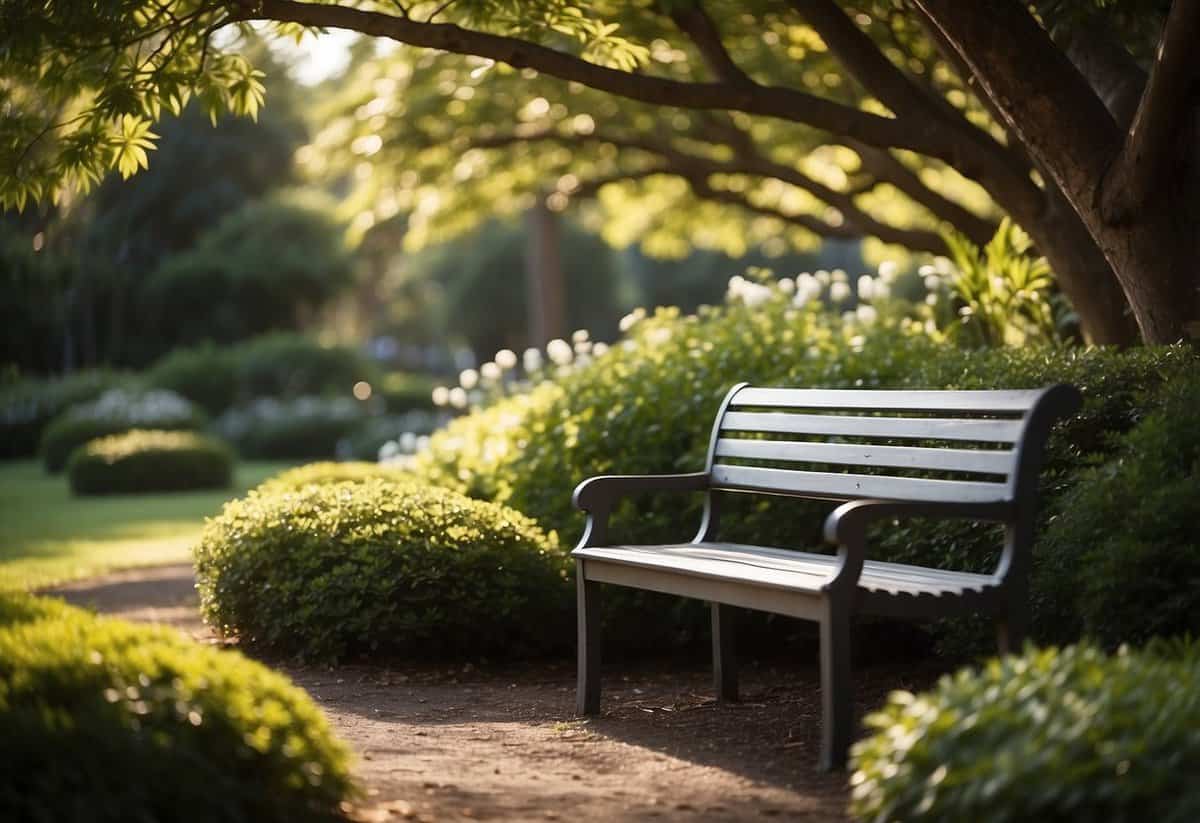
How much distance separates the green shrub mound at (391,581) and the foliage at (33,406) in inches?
781

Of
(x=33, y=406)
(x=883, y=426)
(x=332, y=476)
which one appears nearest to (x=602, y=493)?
(x=883, y=426)

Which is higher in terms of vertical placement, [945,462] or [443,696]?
[945,462]

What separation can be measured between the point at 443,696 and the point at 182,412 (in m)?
17.9

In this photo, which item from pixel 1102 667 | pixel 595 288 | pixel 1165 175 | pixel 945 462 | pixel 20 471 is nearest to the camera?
pixel 1102 667

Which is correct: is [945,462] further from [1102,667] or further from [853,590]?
[1102,667]

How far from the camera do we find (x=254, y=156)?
38.5 m

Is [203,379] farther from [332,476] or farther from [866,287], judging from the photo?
[866,287]

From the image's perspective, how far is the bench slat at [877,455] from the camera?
445cm

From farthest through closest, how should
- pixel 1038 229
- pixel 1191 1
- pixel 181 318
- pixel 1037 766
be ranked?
pixel 181 318, pixel 1038 229, pixel 1191 1, pixel 1037 766

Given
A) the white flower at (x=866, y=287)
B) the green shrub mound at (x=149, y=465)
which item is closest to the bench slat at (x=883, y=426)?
the white flower at (x=866, y=287)

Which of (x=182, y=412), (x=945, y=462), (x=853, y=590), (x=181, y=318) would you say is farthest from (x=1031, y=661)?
(x=181, y=318)

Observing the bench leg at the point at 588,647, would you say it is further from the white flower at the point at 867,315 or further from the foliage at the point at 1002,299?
the white flower at the point at 867,315

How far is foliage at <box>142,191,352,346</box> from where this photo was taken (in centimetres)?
3294

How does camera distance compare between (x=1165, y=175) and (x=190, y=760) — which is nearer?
(x=190, y=760)
